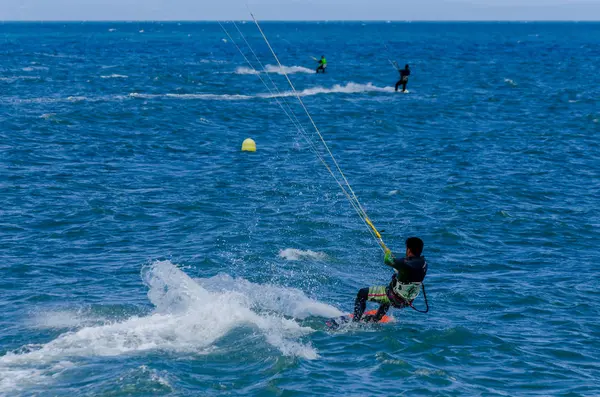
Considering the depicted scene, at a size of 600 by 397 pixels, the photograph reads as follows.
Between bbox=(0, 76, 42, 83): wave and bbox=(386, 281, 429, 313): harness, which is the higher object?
bbox=(0, 76, 42, 83): wave

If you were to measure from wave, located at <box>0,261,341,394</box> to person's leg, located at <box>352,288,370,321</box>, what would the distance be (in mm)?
871

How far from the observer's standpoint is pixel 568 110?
50.5m

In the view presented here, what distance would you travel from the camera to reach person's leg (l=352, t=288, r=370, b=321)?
15080 mm

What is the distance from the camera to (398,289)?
47.6ft

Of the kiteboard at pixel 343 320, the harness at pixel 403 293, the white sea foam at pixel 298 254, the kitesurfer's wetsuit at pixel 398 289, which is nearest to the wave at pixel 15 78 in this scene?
the white sea foam at pixel 298 254

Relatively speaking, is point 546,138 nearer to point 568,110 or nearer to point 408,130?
point 408,130

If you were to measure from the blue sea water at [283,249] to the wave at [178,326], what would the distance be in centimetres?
5

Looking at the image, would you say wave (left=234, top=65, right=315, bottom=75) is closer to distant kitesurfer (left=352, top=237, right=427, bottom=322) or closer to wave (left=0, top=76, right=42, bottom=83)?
wave (left=0, top=76, right=42, bottom=83)

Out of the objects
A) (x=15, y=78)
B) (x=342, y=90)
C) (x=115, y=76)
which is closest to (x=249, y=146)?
(x=342, y=90)

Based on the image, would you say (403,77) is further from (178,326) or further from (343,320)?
(178,326)

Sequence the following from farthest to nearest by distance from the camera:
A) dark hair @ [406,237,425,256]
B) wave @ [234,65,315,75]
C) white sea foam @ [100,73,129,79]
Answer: wave @ [234,65,315,75] → white sea foam @ [100,73,129,79] → dark hair @ [406,237,425,256]

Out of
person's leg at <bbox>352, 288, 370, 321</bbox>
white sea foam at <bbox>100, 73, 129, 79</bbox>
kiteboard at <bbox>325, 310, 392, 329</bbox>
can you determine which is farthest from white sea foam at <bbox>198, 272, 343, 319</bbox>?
white sea foam at <bbox>100, 73, 129, 79</bbox>

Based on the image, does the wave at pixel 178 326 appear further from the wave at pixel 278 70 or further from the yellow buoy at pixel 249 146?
the wave at pixel 278 70

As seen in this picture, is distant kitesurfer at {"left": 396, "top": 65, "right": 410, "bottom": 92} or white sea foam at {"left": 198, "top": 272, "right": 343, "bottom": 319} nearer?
white sea foam at {"left": 198, "top": 272, "right": 343, "bottom": 319}
